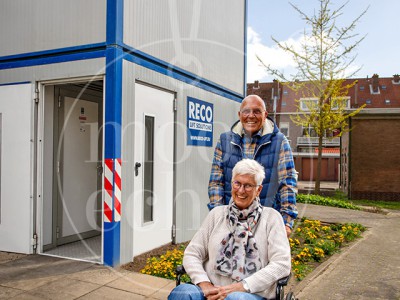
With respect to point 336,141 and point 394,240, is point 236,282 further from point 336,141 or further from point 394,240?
point 336,141

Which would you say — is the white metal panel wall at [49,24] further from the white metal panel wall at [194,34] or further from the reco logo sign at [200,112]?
the reco logo sign at [200,112]

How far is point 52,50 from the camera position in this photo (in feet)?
18.1

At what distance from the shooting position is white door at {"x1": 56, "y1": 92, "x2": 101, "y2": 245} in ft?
20.9

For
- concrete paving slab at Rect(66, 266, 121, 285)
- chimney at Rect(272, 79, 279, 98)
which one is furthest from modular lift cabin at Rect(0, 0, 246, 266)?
chimney at Rect(272, 79, 279, 98)

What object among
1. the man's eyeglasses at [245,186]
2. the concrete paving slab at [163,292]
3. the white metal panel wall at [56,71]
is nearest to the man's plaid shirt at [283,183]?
the man's eyeglasses at [245,186]

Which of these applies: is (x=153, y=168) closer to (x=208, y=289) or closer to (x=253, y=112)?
(x=253, y=112)

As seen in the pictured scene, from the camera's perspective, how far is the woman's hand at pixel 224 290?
2.54 metres

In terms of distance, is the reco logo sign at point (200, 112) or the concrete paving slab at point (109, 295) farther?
the reco logo sign at point (200, 112)

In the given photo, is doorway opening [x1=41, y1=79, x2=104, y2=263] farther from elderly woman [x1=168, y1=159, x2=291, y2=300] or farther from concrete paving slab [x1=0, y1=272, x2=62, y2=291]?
elderly woman [x1=168, y1=159, x2=291, y2=300]

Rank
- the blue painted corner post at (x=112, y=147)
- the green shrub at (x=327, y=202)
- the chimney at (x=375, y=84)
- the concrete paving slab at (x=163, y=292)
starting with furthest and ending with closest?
the chimney at (x=375, y=84) → the green shrub at (x=327, y=202) → the blue painted corner post at (x=112, y=147) → the concrete paving slab at (x=163, y=292)

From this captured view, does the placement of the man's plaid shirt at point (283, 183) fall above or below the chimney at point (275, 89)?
below

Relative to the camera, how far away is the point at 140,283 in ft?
14.8

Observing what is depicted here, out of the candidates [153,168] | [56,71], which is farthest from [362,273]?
[56,71]

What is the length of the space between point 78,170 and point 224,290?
4.82 metres
